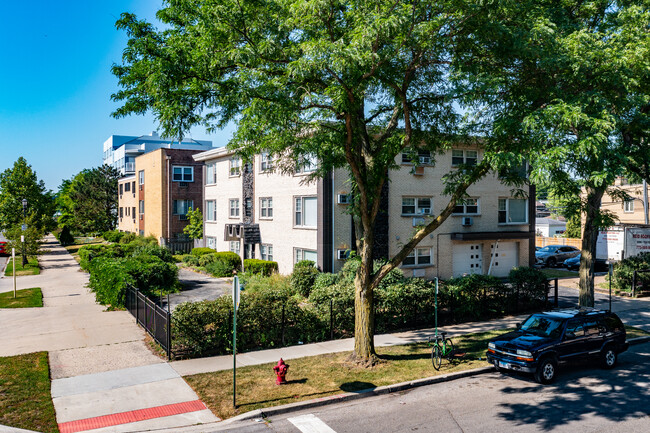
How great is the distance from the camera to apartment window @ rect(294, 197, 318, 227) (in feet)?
81.1

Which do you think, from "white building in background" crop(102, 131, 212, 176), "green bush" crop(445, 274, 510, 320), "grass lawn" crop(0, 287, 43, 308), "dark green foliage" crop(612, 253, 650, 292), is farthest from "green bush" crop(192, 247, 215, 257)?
"white building in background" crop(102, 131, 212, 176)

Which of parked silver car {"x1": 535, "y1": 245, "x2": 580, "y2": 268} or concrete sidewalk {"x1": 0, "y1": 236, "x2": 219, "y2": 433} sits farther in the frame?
parked silver car {"x1": 535, "y1": 245, "x2": 580, "y2": 268}

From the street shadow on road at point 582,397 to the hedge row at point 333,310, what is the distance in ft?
16.8

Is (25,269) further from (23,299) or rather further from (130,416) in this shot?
(130,416)

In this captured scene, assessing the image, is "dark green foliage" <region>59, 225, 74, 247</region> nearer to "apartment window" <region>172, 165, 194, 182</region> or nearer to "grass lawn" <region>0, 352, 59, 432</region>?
"apartment window" <region>172, 165, 194, 182</region>

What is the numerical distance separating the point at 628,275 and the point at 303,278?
15.9m

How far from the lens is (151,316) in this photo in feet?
49.7

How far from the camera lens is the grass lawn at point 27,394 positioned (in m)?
9.01

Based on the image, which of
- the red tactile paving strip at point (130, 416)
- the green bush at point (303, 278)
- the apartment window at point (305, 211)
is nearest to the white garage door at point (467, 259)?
the apartment window at point (305, 211)

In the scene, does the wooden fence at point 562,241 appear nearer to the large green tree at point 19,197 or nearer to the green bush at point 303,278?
the green bush at point 303,278

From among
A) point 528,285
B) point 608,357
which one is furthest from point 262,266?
point 608,357

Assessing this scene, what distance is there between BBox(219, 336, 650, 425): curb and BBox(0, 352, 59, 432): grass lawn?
10.9 ft

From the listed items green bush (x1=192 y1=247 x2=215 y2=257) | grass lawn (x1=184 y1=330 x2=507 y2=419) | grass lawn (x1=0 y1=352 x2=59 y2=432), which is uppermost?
green bush (x1=192 y1=247 x2=215 y2=257)

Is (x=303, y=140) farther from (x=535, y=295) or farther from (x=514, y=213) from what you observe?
(x=514, y=213)
